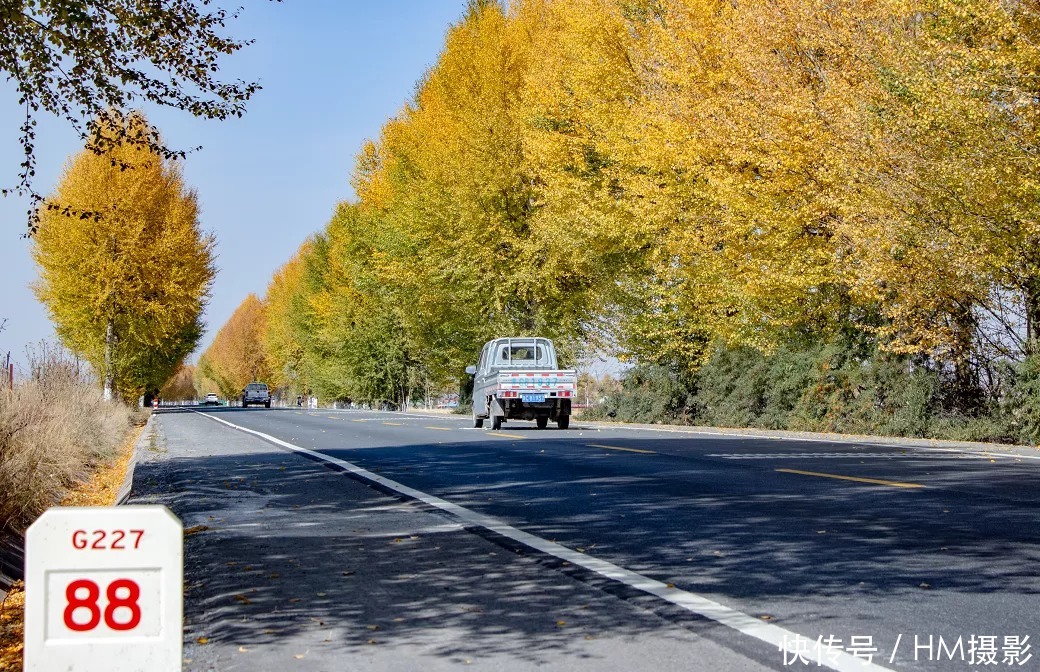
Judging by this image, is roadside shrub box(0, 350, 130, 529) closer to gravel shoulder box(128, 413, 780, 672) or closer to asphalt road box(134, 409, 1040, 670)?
asphalt road box(134, 409, 1040, 670)

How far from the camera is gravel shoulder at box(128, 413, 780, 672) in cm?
507

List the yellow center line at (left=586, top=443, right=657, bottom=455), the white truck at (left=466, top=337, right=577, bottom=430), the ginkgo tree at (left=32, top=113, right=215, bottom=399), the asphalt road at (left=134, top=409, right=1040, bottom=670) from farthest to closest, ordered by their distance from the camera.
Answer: the ginkgo tree at (left=32, top=113, right=215, bottom=399), the white truck at (left=466, top=337, right=577, bottom=430), the yellow center line at (left=586, top=443, right=657, bottom=455), the asphalt road at (left=134, top=409, right=1040, bottom=670)

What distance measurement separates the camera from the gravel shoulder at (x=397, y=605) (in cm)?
507

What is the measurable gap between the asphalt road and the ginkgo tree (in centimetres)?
3003

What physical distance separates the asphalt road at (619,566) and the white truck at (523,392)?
447 inches

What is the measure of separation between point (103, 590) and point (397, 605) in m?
3.13

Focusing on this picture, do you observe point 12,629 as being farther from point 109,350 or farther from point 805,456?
point 109,350

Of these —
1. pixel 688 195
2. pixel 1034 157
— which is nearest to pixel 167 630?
pixel 1034 157

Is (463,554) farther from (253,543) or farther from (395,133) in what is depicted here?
(395,133)

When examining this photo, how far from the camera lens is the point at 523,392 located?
86.0 feet

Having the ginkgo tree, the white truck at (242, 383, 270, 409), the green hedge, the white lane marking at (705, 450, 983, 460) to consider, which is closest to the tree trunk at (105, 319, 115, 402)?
the ginkgo tree

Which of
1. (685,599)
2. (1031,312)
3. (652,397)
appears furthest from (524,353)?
(685,599)

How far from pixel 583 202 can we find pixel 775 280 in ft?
34.4

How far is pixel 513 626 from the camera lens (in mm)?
5676
